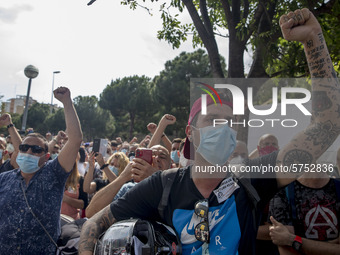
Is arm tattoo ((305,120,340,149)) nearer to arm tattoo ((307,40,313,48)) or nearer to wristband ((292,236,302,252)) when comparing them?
arm tattoo ((307,40,313,48))

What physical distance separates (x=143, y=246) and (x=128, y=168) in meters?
1.16

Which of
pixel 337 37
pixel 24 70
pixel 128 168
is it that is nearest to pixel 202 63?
pixel 24 70

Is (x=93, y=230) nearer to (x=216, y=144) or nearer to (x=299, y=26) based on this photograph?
(x=216, y=144)

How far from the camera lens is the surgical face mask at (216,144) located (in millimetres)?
1978

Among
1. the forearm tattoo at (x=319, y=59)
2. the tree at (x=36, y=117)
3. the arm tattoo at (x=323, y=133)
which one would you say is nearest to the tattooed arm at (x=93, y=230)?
the arm tattoo at (x=323, y=133)

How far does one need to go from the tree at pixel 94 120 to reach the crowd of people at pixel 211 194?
43431mm

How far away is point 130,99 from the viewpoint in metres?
41.3

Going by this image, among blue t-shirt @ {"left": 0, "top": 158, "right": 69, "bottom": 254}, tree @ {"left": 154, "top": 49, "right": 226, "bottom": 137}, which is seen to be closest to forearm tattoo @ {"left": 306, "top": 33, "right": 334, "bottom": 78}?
blue t-shirt @ {"left": 0, "top": 158, "right": 69, "bottom": 254}

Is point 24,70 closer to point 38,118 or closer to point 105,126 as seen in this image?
point 105,126

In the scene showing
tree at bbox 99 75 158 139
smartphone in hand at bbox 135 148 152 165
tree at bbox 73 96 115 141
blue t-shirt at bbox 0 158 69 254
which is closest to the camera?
smartphone in hand at bbox 135 148 152 165

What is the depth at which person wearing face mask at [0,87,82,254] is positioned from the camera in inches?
114

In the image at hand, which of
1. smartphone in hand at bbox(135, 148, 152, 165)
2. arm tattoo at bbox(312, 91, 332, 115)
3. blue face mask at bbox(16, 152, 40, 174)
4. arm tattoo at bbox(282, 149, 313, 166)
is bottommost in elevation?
blue face mask at bbox(16, 152, 40, 174)

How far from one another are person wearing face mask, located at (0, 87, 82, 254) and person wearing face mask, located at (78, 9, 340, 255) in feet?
4.33

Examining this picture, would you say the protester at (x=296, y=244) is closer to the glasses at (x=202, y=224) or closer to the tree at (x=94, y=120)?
the glasses at (x=202, y=224)
